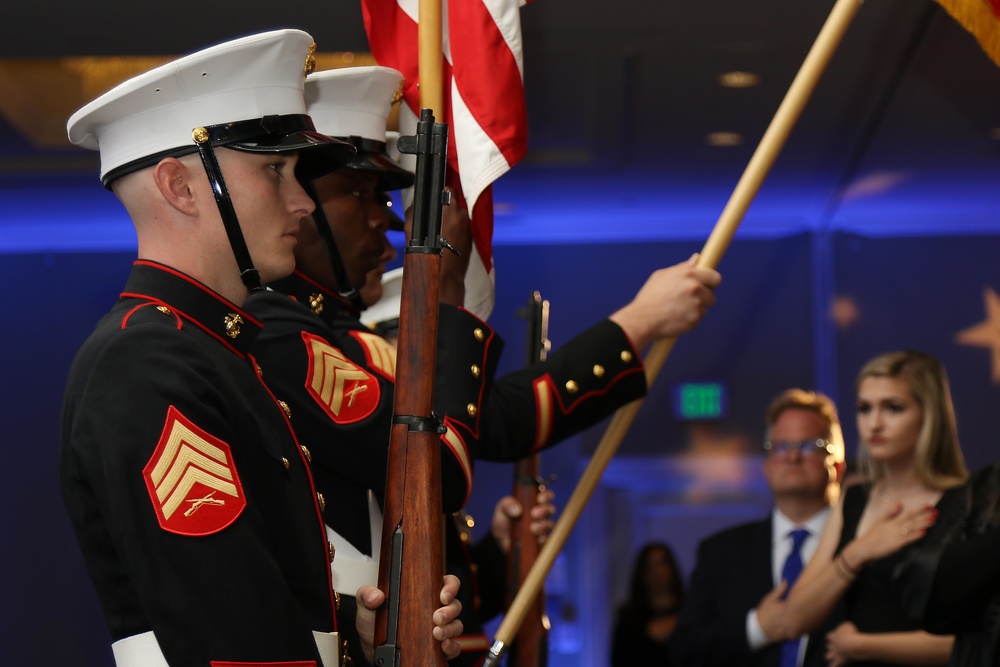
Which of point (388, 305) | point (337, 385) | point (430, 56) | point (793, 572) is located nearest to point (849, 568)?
point (793, 572)

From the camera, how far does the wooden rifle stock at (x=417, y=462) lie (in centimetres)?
146

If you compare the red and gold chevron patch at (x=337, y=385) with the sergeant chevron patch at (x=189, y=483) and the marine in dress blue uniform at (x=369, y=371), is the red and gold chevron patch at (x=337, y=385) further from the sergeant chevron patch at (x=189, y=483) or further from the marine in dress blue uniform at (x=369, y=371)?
the sergeant chevron patch at (x=189, y=483)

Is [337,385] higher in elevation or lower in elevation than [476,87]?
lower

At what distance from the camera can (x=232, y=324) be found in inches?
57.1

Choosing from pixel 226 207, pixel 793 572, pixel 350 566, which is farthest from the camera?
pixel 793 572

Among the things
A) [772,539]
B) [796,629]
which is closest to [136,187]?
[796,629]

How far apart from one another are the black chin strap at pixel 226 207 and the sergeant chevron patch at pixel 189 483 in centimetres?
25

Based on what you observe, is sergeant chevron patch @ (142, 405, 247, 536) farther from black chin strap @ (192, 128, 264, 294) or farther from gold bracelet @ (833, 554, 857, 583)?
gold bracelet @ (833, 554, 857, 583)

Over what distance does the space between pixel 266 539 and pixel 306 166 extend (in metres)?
0.55

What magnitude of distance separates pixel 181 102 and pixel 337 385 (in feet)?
1.46

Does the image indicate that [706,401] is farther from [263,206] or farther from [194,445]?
[194,445]

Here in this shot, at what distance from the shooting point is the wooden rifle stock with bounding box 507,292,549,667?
2.74 meters

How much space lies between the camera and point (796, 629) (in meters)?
3.07

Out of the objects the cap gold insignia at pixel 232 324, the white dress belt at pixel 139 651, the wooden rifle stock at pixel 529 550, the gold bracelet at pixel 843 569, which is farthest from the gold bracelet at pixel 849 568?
the white dress belt at pixel 139 651
